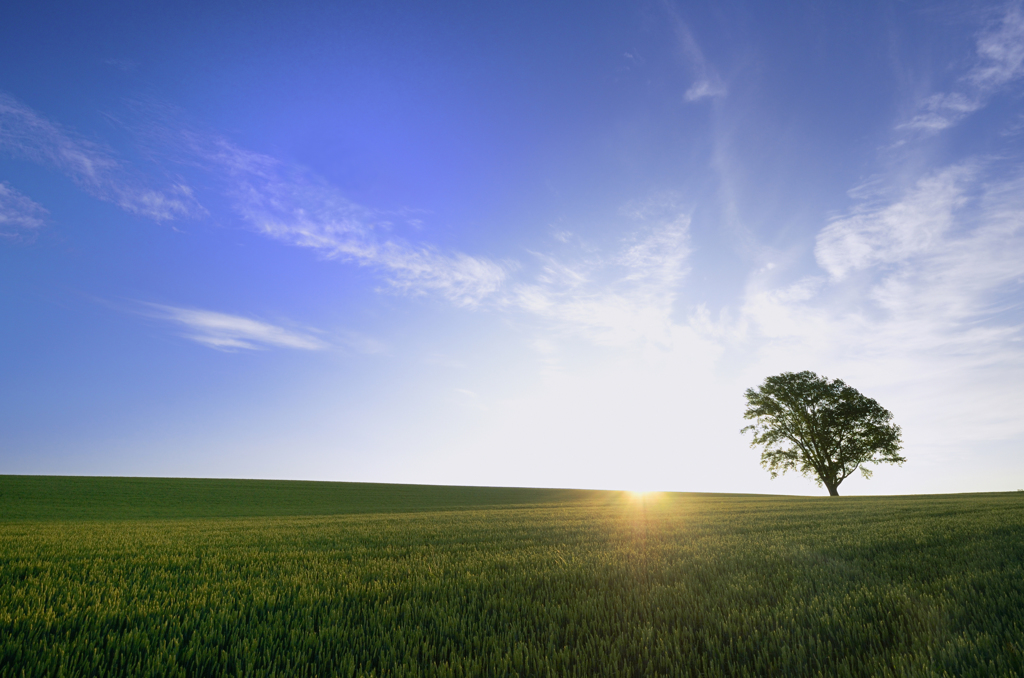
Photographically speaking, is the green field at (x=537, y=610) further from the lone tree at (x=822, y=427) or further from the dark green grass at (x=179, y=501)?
the lone tree at (x=822, y=427)

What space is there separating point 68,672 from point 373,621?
2.04m

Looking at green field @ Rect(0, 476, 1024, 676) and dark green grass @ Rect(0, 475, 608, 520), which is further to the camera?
dark green grass @ Rect(0, 475, 608, 520)

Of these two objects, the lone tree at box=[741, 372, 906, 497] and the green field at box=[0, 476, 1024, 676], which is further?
the lone tree at box=[741, 372, 906, 497]

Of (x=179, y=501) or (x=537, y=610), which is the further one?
(x=179, y=501)

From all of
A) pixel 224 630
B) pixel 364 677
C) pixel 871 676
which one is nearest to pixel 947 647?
pixel 871 676

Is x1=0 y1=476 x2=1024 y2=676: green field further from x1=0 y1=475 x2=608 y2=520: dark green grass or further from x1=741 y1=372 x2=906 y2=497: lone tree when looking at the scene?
x1=741 y1=372 x2=906 y2=497: lone tree

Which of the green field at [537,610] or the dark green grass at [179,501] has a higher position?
the green field at [537,610]

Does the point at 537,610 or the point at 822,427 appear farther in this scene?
the point at 822,427

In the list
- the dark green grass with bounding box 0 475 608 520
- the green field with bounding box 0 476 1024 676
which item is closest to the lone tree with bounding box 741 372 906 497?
the dark green grass with bounding box 0 475 608 520

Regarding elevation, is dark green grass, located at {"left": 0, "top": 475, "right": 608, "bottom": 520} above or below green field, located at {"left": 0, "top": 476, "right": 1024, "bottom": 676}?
below

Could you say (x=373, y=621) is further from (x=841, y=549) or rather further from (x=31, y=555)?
(x=31, y=555)

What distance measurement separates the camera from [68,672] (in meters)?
3.14

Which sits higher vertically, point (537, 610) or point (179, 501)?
point (537, 610)

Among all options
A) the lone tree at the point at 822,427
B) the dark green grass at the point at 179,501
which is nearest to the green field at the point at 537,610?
the dark green grass at the point at 179,501
